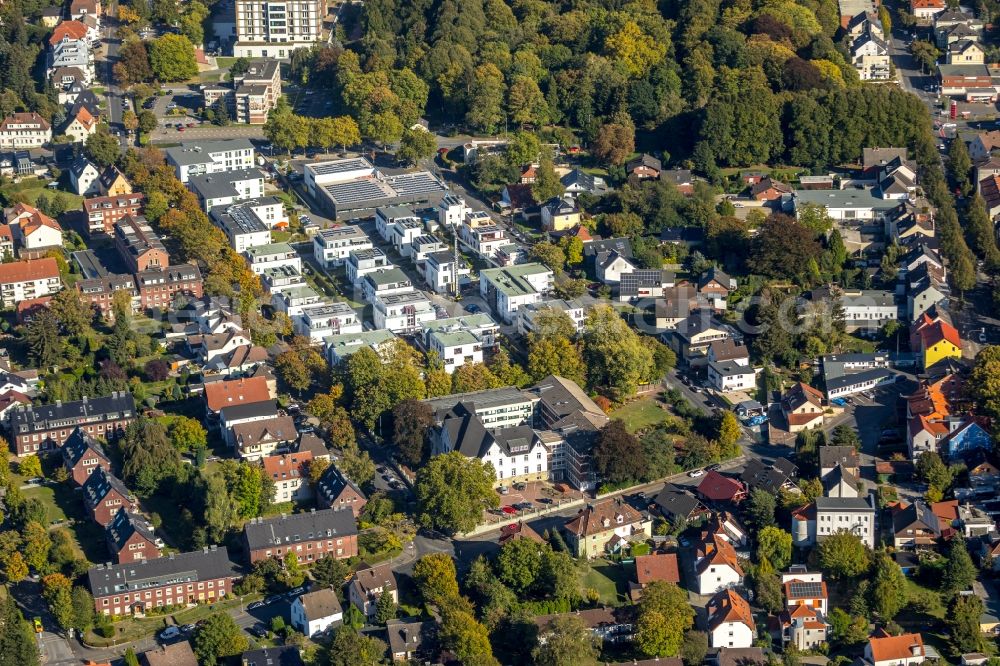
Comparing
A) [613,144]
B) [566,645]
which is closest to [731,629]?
[566,645]

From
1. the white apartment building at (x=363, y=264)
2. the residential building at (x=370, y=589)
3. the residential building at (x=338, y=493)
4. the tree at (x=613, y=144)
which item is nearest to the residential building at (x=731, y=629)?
the residential building at (x=370, y=589)

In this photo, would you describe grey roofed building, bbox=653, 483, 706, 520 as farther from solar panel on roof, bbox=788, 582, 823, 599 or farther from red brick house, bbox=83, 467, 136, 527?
red brick house, bbox=83, 467, 136, 527

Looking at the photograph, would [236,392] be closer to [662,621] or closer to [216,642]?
[216,642]

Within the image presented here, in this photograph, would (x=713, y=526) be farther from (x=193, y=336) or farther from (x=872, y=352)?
(x=193, y=336)

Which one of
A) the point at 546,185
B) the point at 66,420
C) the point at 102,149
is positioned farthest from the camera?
the point at 102,149

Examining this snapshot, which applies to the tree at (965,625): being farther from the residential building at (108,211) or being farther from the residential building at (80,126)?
the residential building at (80,126)
